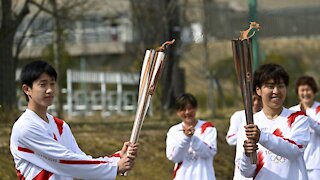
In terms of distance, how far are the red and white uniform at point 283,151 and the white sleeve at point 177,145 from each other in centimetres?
209

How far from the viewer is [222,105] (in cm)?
2377

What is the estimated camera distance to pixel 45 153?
5500mm

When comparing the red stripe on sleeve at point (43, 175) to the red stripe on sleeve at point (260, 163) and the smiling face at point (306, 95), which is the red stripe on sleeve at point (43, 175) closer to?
the red stripe on sleeve at point (260, 163)

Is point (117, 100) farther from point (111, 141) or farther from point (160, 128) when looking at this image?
point (111, 141)

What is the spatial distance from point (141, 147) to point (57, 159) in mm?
7427

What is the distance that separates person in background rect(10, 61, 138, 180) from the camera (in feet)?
18.1

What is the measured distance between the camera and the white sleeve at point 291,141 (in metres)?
5.89

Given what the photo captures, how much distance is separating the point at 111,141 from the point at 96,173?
7.19 meters

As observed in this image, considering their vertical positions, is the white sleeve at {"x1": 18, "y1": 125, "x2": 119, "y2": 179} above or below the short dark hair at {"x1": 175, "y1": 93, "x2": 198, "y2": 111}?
below

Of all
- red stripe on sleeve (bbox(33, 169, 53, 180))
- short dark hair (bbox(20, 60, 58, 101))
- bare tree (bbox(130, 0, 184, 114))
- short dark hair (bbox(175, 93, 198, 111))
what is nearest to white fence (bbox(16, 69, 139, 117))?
bare tree (bbox(130, 0, 184, 114))

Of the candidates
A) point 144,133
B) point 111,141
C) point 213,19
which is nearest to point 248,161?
point 111,141

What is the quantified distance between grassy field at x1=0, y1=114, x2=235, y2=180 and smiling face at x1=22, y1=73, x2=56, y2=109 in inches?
200

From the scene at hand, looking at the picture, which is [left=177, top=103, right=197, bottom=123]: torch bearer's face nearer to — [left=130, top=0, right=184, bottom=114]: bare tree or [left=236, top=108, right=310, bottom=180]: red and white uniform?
[left=236, top=108, right=310, bottom=180]: red and white uniform

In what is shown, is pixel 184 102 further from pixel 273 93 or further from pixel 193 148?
pixel 273 93
